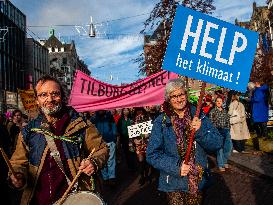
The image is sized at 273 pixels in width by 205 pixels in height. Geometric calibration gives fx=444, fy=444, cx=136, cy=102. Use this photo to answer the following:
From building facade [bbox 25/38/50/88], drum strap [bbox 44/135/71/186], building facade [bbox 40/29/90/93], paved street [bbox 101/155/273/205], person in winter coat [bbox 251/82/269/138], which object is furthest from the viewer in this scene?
building facade [bbox 40/29/90/93]

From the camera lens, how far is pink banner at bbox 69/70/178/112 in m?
9.90

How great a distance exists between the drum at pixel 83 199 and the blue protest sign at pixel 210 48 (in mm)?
1456

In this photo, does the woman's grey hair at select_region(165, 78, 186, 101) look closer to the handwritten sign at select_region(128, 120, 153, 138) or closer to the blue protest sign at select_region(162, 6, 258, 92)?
the blue protest sign at select_region(162, 6, 258, 92)

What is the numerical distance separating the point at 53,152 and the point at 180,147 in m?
1.17

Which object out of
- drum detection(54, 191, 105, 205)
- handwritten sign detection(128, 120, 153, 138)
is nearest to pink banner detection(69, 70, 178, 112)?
handwritten sign detection(128, 120, 153, 138)

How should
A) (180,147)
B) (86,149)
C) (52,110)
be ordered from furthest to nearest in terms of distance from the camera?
(180,147) → (86,149) → (52,110)

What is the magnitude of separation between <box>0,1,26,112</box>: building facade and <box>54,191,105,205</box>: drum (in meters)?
47.9

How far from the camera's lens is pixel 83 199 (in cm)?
303

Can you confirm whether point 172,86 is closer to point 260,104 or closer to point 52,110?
point 52,110

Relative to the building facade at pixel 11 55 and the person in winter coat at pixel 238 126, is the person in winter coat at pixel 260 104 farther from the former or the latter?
the building facade at pixel 11 55

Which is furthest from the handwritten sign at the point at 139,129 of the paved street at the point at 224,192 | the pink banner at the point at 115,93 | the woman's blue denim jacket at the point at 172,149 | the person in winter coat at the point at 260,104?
the woman's blue denim jacket at the point at 172,149

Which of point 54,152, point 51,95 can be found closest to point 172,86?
point 51,95

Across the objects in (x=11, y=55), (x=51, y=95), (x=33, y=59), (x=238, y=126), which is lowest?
(x=238, y=126)

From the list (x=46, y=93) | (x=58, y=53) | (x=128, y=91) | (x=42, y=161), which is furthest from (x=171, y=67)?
(x=58, y=53)
